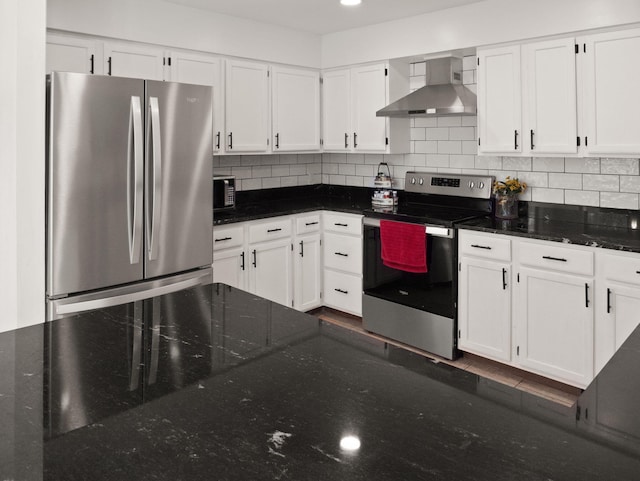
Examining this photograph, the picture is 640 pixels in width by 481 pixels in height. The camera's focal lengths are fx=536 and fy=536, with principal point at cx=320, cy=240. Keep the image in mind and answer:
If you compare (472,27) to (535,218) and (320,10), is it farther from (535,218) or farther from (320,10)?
(535,218)

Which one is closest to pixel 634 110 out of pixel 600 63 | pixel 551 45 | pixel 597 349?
pixel 600 63

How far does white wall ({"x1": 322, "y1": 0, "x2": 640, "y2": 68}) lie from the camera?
10.6ft

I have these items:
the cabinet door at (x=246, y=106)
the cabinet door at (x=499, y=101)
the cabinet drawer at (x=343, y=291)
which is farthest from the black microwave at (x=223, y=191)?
the cabinet door at (x=499, y=101)

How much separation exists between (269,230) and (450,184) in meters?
1.49

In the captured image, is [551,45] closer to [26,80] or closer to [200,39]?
[200,39]

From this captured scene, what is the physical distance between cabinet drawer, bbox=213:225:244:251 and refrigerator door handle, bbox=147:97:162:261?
0.73 metres

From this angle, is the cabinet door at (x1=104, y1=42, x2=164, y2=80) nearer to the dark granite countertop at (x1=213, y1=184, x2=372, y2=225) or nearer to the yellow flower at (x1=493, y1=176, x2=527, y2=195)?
the dark granite countertop at (x1=213, y1=184, x2=372, y2=225)

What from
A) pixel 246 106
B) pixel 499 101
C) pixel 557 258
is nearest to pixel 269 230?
pixel 246 106

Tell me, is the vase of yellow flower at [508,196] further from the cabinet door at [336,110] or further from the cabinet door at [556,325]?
the cabinet door at [336,110]

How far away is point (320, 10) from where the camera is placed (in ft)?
13.0

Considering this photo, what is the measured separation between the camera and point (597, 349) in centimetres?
307

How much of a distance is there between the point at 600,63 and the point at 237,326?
2.87m

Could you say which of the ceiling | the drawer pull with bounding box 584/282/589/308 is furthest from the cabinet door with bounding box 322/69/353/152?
the drawer pull with bounding box 584/282/589/308

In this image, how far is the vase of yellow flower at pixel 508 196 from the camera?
383 centimetres
